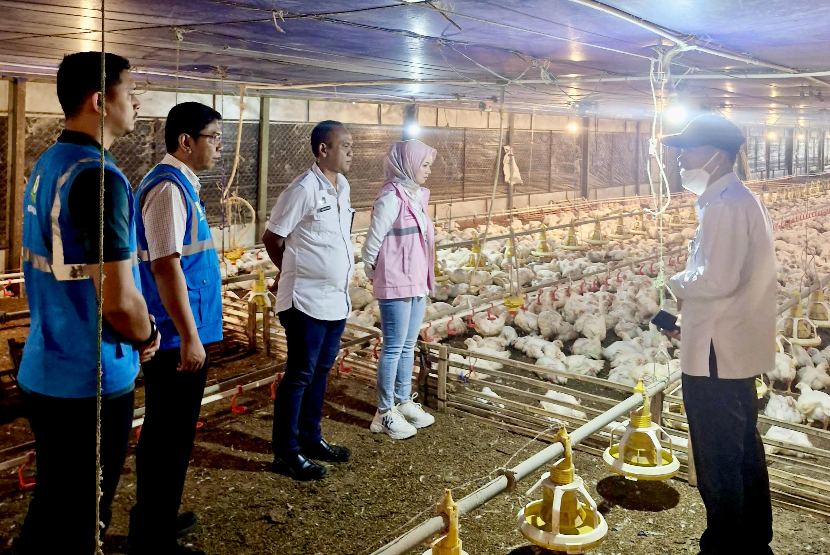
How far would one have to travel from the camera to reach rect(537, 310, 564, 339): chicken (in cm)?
648

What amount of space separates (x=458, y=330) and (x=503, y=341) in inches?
24.5

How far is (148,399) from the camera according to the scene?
2520 mm

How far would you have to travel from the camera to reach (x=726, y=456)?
2541mm

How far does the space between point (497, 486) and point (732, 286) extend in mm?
1121

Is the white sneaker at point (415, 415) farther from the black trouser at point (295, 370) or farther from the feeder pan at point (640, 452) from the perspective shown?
the feeder pan at point (640, 452)

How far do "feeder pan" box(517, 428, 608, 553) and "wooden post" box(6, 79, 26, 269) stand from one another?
6.95 m

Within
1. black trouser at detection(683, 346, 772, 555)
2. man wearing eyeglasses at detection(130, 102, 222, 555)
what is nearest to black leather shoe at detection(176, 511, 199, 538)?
man wearing eyeglasses at detection(130, 102, 222, 555)

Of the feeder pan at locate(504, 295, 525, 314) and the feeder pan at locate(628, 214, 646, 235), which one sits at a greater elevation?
the feeder pan at locate(628, 214, 646, 235)

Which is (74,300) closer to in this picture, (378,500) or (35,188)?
(35,188)

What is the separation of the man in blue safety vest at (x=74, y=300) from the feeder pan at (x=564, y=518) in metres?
1.50

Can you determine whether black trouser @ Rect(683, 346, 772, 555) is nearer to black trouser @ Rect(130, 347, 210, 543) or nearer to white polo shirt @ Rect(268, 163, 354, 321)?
white polo shirt @ Rect(268, 163, 354, 321)

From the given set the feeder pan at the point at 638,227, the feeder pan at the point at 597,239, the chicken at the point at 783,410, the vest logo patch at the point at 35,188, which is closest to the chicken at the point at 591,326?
the chicken at the point at 783,410

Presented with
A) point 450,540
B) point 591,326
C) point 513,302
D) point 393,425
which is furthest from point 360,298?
point 450,540

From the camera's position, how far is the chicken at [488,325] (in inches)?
255
